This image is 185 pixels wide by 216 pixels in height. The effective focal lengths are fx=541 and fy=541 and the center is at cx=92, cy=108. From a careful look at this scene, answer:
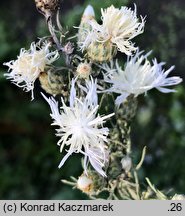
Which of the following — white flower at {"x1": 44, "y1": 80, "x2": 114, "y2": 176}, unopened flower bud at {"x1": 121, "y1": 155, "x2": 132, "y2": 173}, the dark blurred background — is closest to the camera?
white flower at {"x1": 44, "y1": 80, "x2": 114, "y2": 176}

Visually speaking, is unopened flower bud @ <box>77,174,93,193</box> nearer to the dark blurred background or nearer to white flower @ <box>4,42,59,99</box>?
white flower @ <box>4,42,59,99</box>

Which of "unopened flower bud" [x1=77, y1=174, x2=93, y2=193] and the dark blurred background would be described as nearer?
"unopened flower bud" [x1=77, y1=174, x2=93, y2=193]

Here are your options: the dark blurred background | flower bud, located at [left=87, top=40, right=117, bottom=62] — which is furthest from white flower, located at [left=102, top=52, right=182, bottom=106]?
the dark blurred background

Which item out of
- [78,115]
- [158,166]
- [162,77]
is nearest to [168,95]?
[158,166]

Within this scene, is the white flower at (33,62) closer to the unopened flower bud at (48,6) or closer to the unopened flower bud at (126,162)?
the unopened flower bud at (48,6)

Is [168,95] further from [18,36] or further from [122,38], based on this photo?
[122,38]

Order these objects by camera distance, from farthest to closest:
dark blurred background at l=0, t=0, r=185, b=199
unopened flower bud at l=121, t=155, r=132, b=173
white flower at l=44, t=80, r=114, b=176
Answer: dark blurred background at l=0, t=0, r=185, b=199 < unopened flower bud at l=121, t=155, r=132, b=173 < white flower at l=44, t=80, r=114, b=176
